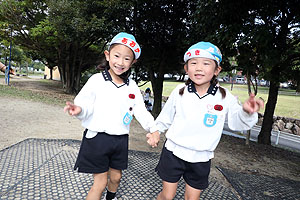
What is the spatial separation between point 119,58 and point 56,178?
156cm

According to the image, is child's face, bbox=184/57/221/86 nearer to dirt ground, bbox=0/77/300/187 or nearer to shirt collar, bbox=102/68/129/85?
shirt collar, bbox=102/68/129/85

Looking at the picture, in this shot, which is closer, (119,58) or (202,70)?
(202,70)

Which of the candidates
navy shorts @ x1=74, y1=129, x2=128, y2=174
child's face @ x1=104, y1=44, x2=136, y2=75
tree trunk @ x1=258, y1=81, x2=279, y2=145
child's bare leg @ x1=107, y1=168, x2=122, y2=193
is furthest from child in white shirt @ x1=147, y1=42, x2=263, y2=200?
tree trunk @ x1=258, y1=81, x2=279, y2=145

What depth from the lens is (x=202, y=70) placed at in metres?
1.76

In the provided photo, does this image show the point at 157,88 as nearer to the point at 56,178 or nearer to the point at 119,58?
the point at 56,178

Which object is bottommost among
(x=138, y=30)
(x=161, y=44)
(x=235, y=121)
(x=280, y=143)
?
(x=280, y=143)

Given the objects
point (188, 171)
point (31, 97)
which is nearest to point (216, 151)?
point (188, 171)

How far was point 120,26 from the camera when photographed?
28.3ft

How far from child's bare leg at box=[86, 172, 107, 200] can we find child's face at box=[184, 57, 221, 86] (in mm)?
1154

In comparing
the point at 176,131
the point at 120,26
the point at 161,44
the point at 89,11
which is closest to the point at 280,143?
the point at 161,44

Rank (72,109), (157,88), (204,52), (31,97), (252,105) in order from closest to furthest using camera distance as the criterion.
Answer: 1. (252,105)
2. (72,109)
3. (204,52)
4. (157,88)
5. (31,97)

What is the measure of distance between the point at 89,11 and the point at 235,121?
869cm

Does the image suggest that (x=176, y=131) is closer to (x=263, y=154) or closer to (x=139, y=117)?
(x=139, y=117)

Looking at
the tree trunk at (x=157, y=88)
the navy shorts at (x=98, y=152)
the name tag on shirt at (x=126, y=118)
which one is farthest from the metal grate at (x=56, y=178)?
the tree trunk at (x=157, y=88)
